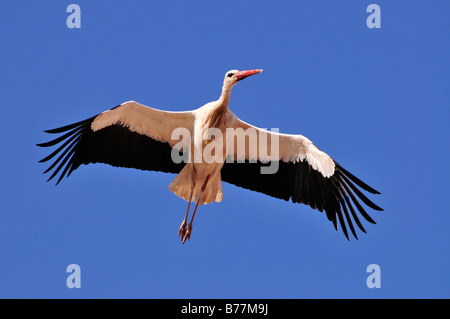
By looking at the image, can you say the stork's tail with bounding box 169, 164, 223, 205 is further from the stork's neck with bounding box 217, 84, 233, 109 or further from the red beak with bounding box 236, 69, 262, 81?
the red beak with bounding box 236, 69, 262, 81

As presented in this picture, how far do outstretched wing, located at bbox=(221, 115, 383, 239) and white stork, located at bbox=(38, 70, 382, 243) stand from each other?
13mm

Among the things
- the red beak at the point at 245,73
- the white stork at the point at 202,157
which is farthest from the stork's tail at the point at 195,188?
the red beak at the point at 245,73

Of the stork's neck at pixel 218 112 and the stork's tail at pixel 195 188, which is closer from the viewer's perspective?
the stork's neck at pixel 218 112

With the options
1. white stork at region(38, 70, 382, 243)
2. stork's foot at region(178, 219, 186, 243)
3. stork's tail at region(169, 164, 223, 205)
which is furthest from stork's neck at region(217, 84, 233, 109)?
stork's foot at region(178, 219, 186, 243)

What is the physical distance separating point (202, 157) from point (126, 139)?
41.4 inches

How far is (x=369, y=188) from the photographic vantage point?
8.79 metres

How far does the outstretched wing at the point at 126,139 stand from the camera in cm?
881

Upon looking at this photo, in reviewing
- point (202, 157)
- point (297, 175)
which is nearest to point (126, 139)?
point (202, 157)

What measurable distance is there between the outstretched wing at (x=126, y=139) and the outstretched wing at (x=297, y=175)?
31.5 inches

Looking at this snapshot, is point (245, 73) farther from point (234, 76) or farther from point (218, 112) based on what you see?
point (218, 112)

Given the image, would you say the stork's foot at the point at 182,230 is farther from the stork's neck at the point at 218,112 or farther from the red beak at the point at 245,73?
the red beak at the point at 245,73
